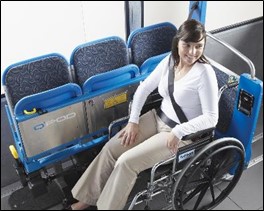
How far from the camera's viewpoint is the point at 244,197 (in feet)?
9.05

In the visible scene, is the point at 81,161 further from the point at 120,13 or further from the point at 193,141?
the point at 120,13

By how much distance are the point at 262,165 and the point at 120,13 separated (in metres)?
1.78

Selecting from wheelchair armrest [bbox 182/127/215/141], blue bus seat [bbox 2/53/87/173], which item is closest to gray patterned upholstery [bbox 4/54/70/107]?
blue bus seat [bbox 2/53/87/173]

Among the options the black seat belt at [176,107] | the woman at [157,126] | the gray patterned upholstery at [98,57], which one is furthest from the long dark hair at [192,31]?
the gray patterned upholstery at [98,57]

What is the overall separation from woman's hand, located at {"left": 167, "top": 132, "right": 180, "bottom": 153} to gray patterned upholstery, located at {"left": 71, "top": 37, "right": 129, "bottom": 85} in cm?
78

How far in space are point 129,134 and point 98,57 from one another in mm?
639

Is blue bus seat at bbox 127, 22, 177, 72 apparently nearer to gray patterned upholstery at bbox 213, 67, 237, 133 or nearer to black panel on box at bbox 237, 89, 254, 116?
gray patterned upholstery at bbox 213, 67, 237, 133

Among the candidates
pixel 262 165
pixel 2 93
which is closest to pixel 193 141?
pixel 262 165

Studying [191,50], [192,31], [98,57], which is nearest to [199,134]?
[191,50]

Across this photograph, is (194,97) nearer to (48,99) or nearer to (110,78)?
(110,78)

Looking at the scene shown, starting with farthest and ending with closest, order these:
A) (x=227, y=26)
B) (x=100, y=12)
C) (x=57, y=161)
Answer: (x=227, y=26), (x=100, y=12), (x=57, y=161)

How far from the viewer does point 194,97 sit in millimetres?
2174

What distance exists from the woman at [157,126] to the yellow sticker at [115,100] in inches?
7.3

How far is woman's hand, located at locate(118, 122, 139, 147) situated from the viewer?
2.33 meters
